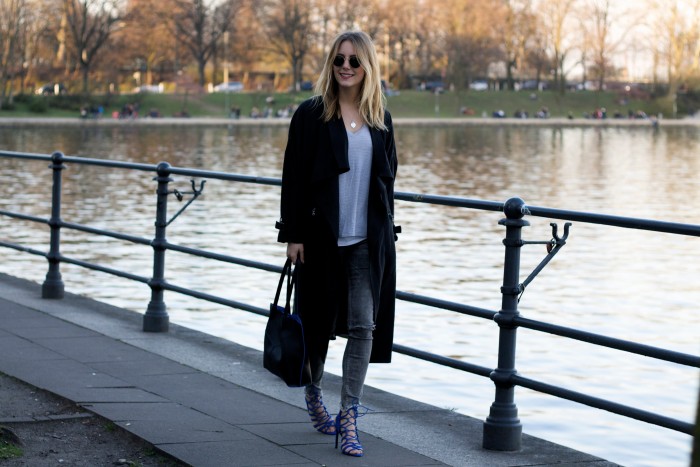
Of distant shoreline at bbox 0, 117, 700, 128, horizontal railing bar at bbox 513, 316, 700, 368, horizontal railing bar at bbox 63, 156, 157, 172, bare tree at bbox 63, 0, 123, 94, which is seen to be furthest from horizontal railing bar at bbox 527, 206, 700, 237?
bare tree at bbox 63, 0, 123, 94

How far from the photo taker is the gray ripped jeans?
17.8ft

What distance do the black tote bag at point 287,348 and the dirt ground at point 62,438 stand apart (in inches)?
23.2

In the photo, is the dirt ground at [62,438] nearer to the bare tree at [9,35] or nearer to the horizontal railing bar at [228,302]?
the horizontal railing bar at [228,302]

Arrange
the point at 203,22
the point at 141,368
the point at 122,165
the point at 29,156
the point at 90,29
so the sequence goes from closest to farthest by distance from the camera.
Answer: the point at 141,368 < the point at 122,165 < the point at 29,156 < the point at 90,29 < the point at 203,22

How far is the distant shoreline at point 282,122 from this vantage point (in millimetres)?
76938

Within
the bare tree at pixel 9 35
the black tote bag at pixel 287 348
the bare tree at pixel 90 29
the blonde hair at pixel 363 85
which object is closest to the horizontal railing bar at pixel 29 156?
the black tote bag at pixel 287 348

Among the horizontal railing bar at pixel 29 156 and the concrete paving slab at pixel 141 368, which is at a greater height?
the horizontal railing bar at pixel 29 156

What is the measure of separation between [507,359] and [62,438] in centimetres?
198

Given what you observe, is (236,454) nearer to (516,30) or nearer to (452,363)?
(452,363)

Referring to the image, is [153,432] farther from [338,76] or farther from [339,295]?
[338,76]

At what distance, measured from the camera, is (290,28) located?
11656 cm

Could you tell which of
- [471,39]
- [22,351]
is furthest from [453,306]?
[471,39]

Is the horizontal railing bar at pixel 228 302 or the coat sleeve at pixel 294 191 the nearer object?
the coat sleeve at pixel 294 191

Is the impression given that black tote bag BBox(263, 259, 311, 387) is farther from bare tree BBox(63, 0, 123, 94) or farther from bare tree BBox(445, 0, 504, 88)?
bare tree BBox(445, 0, 504, 88)
